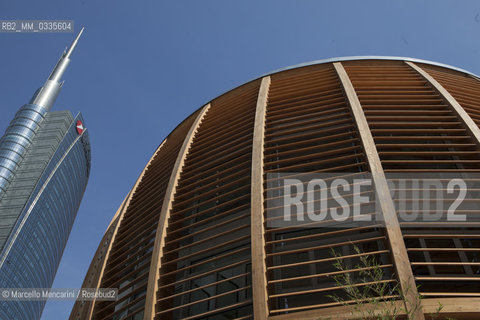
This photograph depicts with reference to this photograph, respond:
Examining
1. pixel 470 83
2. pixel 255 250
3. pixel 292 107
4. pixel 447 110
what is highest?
pixel 470 83

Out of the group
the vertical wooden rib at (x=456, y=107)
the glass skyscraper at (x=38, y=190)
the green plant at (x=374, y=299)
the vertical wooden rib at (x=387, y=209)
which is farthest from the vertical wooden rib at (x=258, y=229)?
the glass skyscraper at (x=38, y=190)

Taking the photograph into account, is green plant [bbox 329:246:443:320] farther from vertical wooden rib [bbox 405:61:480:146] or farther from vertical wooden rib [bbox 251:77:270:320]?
vertical wooden rib [bbox 405:61:480:146]

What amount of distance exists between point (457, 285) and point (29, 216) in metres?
86.8

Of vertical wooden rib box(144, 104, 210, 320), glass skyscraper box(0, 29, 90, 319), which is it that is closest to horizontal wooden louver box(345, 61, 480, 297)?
vertical wooden rib box(144, 104, 210, 320)

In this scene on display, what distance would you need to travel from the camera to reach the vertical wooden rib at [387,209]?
23.7 feet

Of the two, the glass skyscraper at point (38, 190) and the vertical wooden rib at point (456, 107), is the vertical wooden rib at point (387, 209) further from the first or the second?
the glass skyscraper at point (38, 190)

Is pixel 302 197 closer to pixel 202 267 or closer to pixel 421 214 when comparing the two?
pixel 421 214

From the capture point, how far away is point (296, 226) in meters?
9.01

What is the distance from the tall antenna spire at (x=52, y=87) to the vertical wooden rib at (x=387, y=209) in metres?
108

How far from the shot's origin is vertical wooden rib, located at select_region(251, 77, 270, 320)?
8036 millimetres

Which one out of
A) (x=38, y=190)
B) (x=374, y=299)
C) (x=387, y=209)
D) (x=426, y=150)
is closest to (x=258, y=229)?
(x=387, y=209)

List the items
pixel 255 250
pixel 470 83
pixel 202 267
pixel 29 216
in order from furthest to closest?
pixel 29 216, pixel 470 83, pixel 202 267, pixel 255 250

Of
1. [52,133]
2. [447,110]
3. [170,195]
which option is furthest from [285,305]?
[52,133]

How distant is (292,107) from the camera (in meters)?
13.1
